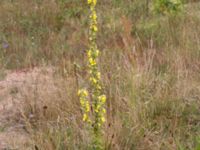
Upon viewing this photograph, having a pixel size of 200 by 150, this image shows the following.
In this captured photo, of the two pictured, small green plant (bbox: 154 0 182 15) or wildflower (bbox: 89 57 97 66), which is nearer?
wildflower (bbox: 89 57 97 66)

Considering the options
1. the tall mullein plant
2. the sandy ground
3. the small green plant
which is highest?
the small green plant

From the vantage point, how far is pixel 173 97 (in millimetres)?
4223

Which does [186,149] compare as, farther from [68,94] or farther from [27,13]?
[27,13]

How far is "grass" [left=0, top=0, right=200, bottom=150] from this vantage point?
3674 millimetres

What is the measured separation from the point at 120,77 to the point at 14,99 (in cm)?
111

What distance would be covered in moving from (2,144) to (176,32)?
3.03 metres

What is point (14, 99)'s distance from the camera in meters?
4.84

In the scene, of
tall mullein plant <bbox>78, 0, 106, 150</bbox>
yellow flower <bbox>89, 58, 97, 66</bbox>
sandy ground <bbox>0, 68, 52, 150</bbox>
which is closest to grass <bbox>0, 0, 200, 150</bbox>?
sandy ground <bbox>0, 68, 52, 150</bbox>

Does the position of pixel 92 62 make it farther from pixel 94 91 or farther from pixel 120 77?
pixel 120 77

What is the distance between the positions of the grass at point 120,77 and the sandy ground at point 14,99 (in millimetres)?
87

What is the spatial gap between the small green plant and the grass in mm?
119

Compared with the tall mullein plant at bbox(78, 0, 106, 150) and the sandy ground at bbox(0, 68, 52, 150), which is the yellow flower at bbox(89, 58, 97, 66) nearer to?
the tall mullein plant at bbox(78, 0, 106, 150)

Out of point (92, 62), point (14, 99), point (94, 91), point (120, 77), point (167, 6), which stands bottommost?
point (14, 99)

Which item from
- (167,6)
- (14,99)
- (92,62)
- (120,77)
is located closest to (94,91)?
(92,62)
